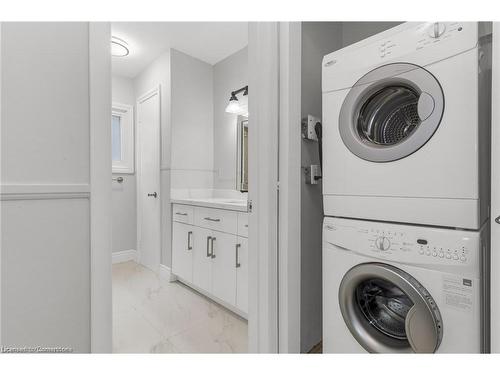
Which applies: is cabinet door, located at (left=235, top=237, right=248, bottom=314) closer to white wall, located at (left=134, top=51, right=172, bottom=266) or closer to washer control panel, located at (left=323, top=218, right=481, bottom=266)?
washer control panel, located at (left=323, top=218, right=481, bottom=266)

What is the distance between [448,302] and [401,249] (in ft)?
0.71

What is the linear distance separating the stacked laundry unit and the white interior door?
211 centimetres

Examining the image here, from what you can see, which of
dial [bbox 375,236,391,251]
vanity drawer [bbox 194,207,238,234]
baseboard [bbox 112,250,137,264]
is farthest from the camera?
baseboard [bbox 112,250,137,264]

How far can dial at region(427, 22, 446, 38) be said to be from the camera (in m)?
0.92

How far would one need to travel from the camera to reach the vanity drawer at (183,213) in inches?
90.2

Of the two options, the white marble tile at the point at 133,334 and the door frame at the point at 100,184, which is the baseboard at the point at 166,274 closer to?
the white marble tile at the point at 133,334

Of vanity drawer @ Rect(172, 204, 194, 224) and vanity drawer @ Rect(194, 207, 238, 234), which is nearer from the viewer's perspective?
vanity drawer @ Rect(194, 207, 238, 234)

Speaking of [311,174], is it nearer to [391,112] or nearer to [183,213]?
[391,112]

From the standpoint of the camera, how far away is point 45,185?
63cm

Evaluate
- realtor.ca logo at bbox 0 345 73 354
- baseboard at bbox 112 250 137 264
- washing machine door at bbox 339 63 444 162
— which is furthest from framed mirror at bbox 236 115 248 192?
realtor.ca logo at bbox 0 345 73 354

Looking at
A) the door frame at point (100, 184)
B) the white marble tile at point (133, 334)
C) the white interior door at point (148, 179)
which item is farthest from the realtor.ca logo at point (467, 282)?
the white interior door at point (148, 179)

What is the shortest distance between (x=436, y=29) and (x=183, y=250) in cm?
227

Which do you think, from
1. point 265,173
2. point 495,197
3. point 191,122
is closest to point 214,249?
point 265,173
